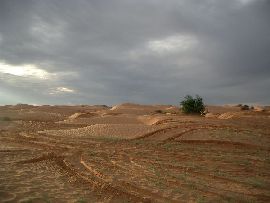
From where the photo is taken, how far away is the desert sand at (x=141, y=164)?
25.8 ft

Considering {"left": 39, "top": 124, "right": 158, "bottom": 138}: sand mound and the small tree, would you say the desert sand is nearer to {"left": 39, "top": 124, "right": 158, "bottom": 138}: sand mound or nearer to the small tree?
{"left": 39, "top": 124, "right": 158, "bottom": 138}: sand mound

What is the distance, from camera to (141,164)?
10891 mm

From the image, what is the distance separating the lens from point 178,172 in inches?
391

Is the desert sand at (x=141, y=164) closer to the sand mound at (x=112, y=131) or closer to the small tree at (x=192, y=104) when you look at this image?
the sand mound at (x=112, y=131)

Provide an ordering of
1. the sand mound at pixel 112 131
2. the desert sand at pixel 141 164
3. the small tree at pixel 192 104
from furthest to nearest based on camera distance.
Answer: the small tree at pixel 192 104
the sand mound at pixel 112 131
the desert sand at pixel 141 164

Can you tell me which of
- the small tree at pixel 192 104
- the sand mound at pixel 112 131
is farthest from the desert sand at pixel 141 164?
the small tree at pixel 192 104

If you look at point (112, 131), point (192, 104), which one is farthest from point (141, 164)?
point (192, 104)

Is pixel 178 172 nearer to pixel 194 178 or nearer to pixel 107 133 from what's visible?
pixel 194 178

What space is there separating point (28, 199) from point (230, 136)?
35.2 feet

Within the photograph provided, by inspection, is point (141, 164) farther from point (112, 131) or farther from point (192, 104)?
point (192, 104)

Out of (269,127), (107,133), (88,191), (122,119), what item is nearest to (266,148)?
(269,127)

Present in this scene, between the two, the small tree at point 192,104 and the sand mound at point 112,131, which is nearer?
the sand mound at point 112,131

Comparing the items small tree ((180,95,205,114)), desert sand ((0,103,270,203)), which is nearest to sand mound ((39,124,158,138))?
desert sand ((0,103,270,203))

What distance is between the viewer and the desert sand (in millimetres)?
7852
